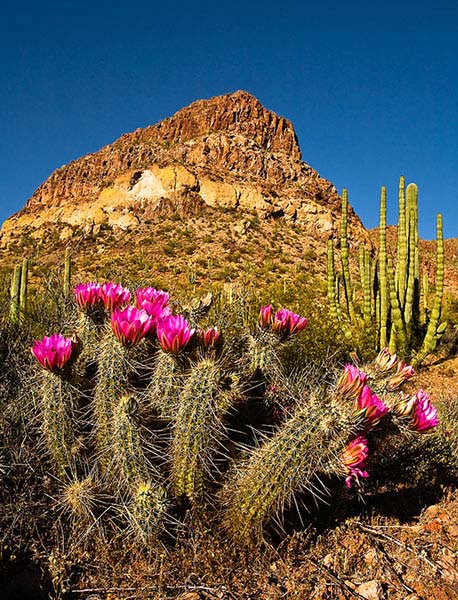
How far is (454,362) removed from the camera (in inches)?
427

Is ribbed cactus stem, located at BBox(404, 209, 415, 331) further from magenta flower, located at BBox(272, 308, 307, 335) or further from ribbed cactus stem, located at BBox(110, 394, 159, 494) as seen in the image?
ribbed cactus stem, located at BBox(110, 394, 159, 494)

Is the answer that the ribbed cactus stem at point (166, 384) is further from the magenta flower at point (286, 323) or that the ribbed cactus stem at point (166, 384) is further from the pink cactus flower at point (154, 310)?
the magenta flower at point (286, 323)

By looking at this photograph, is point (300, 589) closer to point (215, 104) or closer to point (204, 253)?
point (204, 253)

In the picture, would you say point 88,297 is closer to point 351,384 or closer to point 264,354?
point 264,354

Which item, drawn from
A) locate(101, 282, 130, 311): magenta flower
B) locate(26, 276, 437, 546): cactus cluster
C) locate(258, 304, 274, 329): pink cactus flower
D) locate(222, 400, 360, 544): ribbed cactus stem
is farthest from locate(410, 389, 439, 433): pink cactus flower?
locate(101, 282, 130, 311): magenta flower

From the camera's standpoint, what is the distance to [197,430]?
2389 millimetres

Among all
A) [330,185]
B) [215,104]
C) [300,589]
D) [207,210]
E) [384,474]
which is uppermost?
[215,104]

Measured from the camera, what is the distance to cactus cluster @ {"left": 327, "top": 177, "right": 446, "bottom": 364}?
9.74 metres

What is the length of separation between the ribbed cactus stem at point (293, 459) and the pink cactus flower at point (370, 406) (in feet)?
0.25

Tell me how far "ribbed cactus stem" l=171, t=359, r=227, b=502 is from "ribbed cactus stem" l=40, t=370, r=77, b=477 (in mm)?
592

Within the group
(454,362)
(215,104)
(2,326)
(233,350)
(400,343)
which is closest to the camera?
(233,350)

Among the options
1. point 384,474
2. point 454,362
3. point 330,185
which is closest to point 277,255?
point 330,185

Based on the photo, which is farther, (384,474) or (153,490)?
(384,474)

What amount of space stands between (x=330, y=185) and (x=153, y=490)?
48476 millimetres
